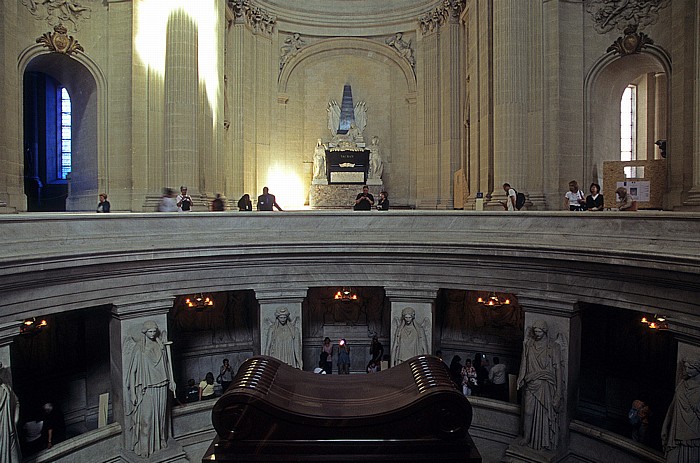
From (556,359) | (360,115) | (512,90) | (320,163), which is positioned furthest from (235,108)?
(556,359)

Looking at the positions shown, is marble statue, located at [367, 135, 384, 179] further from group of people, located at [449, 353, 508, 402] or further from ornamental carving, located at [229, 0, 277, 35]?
group of people, located at [449, 353, 508, 402]

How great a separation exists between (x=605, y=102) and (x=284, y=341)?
11.0 m

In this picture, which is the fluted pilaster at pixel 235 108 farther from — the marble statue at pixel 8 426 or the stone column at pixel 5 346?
the marble statue at pixel 8 426

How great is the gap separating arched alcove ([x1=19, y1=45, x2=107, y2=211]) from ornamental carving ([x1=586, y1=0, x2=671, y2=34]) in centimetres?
1353

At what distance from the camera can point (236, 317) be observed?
47.3 feet

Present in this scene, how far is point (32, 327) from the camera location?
10977 mm

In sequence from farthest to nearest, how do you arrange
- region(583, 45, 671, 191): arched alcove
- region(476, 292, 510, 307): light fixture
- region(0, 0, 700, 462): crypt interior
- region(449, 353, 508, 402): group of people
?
region(583, 45, 671, 191): arched alcove, region(476, 292, 510, 307): light fixture, region(449, 353, 508, 402): group of people, region(0, 0, 700, 462): crypt interior

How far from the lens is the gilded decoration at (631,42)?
1381 cm

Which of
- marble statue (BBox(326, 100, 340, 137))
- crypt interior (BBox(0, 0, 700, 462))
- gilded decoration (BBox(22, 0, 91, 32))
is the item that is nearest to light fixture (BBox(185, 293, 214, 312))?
crypt interior (BBox(0, 0, 700, 462))

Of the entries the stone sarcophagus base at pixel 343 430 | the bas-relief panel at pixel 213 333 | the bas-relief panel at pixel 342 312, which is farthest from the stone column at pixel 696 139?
→ the stone sarcophagus base at pixel 343 430

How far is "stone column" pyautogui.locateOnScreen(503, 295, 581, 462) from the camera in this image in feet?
32.7

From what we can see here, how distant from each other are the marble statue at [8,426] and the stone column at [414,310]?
22.2ft

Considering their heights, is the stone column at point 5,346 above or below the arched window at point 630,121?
below

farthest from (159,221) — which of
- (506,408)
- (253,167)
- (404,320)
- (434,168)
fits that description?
(434,168)
